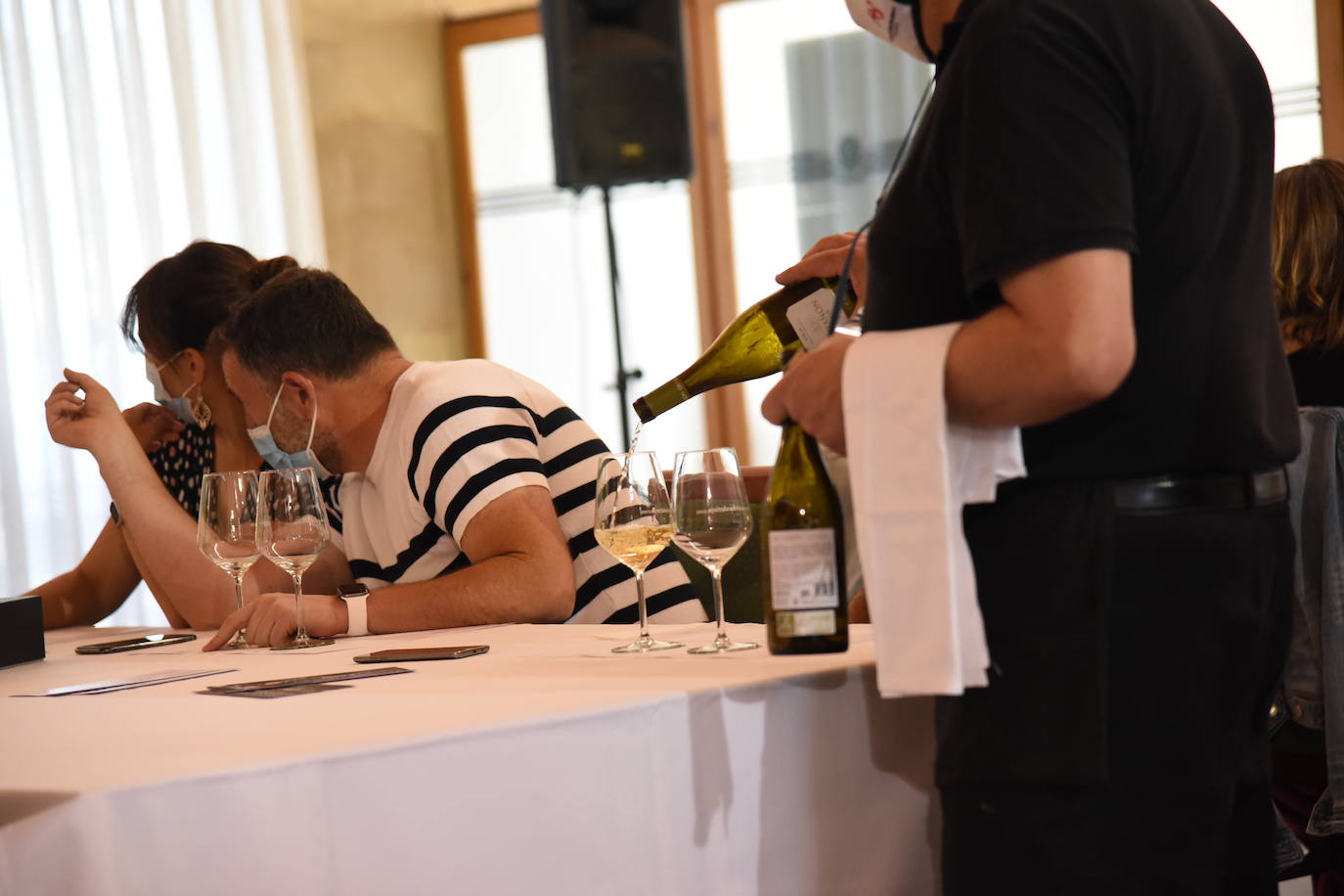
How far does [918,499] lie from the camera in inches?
35.3

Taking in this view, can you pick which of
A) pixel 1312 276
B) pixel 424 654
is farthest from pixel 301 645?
pixel 1312 276

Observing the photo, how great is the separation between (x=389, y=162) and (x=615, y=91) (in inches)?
52.0

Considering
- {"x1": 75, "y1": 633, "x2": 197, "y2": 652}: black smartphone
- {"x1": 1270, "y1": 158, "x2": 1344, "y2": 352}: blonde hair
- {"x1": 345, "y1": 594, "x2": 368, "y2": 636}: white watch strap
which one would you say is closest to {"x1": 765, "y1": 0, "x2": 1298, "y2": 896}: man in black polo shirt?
{"x1": 345, "y1": 594, "x2": 368, "y2": 636}: white watch strap

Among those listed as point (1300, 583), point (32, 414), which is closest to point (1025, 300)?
point (1300, 583)

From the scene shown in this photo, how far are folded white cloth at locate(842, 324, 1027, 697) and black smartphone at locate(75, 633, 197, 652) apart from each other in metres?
1.14

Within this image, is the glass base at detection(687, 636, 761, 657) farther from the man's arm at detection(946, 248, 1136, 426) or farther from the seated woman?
the seated woman

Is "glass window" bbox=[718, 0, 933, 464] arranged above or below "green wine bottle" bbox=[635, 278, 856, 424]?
above

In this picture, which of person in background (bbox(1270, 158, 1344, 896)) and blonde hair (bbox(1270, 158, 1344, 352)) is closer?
person in background (bbox(1270, 158, 1344, 896))

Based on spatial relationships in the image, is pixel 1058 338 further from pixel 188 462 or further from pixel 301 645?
pixel 188 462

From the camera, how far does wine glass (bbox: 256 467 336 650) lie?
4.78 feet

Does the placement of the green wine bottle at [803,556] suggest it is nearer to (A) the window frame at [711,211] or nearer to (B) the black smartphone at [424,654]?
(B) the black smartphone at [424,654]

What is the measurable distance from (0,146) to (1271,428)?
3.77 m

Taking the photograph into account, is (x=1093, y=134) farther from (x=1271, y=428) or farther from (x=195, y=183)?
(x=195, y=183)

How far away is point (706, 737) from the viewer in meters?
1.02
